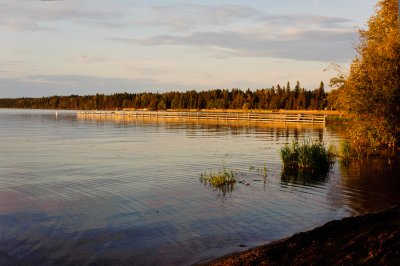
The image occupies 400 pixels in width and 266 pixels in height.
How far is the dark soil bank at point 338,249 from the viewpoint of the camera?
26.0 ft

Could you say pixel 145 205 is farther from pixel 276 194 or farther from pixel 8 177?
pixel 8 177

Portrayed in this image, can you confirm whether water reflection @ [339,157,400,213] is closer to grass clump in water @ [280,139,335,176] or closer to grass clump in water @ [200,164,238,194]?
grass clump in water @ [280,139,335,176]

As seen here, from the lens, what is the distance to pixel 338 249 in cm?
855

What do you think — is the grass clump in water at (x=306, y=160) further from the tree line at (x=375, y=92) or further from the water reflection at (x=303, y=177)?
the tree line at (x=375, y=92)

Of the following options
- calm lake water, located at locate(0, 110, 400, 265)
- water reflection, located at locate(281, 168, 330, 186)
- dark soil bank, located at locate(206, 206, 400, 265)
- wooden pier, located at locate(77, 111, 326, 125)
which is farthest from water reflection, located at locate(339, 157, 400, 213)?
wooden pier, located at locate(77, 111, 326, 125)

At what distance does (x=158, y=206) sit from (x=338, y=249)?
798 centimetres

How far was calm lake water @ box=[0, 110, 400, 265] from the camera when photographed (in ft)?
35.5

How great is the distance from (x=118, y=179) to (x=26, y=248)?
1017 centimetres

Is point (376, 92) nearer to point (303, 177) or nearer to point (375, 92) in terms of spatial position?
point (375, 92)

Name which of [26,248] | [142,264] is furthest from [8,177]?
[142,264]

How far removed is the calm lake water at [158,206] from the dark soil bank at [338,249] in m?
1.77

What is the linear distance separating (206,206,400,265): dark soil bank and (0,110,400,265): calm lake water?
1769 mm

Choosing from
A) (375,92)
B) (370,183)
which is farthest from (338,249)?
(375,92)

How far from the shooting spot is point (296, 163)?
80.0 ft
